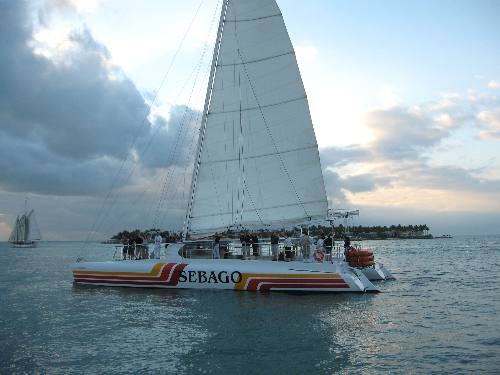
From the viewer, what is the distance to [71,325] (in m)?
15.8

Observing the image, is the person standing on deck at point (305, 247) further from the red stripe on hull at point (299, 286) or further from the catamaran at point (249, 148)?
the red stripe on hull at point (299, 286)

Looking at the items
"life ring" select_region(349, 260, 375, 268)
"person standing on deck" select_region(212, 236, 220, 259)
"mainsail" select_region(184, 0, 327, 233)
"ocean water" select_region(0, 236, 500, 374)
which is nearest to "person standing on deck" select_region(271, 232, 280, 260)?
"mainsail" select_region(184, 0, 327, 233)

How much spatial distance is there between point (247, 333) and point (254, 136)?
11.7 metres

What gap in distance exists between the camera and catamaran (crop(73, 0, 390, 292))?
2314cm

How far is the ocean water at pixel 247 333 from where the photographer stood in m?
11.2

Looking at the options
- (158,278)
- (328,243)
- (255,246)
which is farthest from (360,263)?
(158,278)

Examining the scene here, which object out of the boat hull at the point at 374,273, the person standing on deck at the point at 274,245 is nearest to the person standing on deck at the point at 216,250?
the person standing on deck at the point at 274,245

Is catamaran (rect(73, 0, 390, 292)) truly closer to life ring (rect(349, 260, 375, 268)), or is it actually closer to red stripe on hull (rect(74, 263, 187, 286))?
red stripe on hull (rect(74, 263, 187, 286))

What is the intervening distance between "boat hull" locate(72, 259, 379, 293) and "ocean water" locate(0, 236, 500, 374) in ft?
1.63

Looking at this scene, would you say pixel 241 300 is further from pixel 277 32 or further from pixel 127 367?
Result: pixel 277 32

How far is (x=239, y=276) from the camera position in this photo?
21750 millimetres

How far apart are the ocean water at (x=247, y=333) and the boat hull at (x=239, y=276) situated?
1.63 feet

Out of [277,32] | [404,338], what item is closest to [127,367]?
[404,338]

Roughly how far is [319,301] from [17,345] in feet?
38.4
